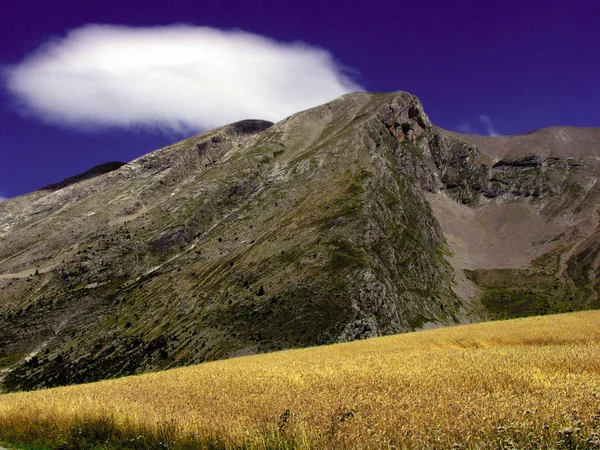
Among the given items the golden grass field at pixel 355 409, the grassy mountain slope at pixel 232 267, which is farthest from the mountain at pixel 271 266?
the golden grass field at pixel 355 409

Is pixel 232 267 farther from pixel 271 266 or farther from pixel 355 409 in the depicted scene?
pixel 355 409

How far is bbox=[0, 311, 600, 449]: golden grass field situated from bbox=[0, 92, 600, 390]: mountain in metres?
53.7

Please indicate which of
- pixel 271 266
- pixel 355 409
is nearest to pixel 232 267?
pixel 271 266

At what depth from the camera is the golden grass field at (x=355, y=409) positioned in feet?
29.1

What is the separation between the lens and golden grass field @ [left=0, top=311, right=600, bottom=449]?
8.88 m

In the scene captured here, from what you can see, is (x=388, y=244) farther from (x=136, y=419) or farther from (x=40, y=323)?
(x=136, y=419)

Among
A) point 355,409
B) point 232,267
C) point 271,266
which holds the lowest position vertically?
point 355,409

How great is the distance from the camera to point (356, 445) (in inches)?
Answer: 358

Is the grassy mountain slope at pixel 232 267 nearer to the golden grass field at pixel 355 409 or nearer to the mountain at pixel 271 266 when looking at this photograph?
the mountain at pixel 271 266

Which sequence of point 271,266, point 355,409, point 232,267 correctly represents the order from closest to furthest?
1. point 355,409
2. point 271,266
3. point 232,267

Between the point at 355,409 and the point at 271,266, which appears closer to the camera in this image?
the point at 355,409

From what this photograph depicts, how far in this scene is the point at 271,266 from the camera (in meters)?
101

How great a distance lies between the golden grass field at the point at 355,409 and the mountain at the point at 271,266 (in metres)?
53.7

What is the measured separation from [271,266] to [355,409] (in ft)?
298
